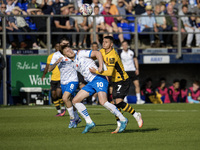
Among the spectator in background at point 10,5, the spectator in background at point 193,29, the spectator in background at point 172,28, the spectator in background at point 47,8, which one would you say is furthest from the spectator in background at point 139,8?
the spectator in background at point 10,5

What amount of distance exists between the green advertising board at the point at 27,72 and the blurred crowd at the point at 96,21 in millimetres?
622

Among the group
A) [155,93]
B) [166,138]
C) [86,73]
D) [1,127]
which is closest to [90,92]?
[86,73]

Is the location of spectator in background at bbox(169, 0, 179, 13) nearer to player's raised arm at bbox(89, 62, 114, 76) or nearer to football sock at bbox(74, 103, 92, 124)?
player's raised arm at bbox(89, 62, 114, 76)

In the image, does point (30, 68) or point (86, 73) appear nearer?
point (86, 73)

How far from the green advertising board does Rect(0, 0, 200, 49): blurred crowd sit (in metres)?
0.62

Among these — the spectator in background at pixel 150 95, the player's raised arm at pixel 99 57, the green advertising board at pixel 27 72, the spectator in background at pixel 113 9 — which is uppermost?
the spectator in background at pixel 113 9

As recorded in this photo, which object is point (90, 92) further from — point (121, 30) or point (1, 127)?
point (121, 30)

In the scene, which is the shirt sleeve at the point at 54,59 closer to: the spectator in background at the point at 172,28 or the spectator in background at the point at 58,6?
the spectator in background at the point at 58,6

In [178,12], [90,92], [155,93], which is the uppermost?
[178,12]

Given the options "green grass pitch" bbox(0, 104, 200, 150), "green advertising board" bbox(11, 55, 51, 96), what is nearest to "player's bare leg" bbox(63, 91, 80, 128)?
"green grass pitch" bbox(0, 104, 200, 150)

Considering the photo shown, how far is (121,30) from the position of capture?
20453mm

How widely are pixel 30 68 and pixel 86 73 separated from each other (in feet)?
35.7

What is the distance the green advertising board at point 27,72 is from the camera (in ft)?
65.6

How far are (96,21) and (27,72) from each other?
3.52m
